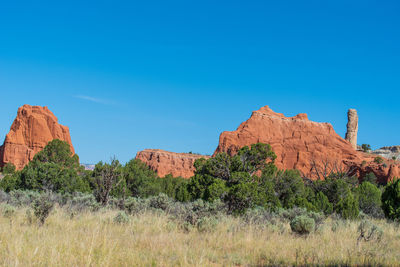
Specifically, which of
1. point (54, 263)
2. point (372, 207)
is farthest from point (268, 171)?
point (54, 263)

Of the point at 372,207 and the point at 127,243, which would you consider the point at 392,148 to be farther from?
the point at 127,243

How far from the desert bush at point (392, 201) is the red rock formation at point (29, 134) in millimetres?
73089

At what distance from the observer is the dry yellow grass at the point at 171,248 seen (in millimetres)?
5301

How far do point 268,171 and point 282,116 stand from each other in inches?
2480

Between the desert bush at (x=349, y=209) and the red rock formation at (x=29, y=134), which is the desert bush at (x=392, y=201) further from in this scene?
the red rock formation at (x=29, y=134)

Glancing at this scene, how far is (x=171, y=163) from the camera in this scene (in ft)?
267

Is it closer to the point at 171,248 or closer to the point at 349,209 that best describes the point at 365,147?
the point at 349,209

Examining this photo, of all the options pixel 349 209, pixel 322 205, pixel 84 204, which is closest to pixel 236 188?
pixel 349 209

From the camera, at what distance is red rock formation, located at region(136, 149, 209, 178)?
79125 millimetres

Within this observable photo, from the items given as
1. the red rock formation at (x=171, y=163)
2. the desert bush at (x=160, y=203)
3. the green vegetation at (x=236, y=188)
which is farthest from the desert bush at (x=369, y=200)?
the red rock formation at (x=171, y=163)

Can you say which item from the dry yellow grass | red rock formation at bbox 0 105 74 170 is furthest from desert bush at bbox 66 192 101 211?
red rock formation at bbox 0 105 74 170

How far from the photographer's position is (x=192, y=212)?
10.2m

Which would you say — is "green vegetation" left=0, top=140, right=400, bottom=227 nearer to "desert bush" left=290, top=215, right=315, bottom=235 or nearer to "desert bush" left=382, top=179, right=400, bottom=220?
"desert bush" left=382, top=179, right=400, bottom=220

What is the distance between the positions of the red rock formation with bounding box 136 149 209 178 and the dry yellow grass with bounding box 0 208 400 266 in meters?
69.2
